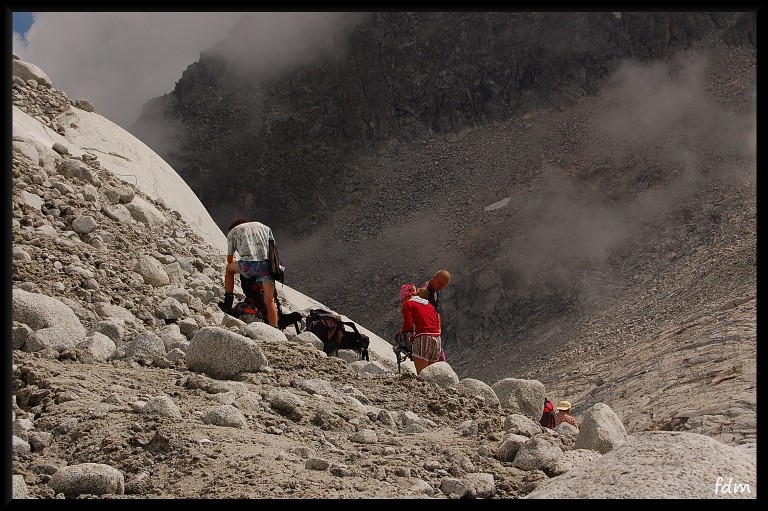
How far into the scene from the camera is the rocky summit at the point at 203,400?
17.4 ft

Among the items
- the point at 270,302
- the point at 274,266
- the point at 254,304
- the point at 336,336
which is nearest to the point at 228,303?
the point at 254,304

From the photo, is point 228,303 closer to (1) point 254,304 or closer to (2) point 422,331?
(1) point 254,304

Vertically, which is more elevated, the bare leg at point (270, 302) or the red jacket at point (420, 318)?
the bare leg at point (270, 302)

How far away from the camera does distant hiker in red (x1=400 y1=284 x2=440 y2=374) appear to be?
9.86 meters

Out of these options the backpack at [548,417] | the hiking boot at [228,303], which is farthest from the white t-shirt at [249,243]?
the backpack at [548,417]

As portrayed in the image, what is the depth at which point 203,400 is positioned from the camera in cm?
689

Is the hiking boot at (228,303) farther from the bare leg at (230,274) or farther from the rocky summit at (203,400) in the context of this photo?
the rocky summit at (203,400)

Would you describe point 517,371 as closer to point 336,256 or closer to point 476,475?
point 336,256

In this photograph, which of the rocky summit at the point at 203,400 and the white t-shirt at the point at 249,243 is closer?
the rocky summit at the point at 203,400

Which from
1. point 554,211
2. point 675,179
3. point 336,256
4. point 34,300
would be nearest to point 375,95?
point 336,256

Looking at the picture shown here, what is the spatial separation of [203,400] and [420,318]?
3.41 m

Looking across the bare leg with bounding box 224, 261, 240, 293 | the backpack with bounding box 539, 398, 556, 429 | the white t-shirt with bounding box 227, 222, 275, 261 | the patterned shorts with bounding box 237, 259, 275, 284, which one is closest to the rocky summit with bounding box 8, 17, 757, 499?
the backpack with bounding box 539, 398, 556, 429

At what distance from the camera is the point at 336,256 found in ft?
172

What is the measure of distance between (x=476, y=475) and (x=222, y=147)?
57178 mm
